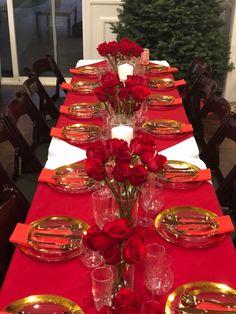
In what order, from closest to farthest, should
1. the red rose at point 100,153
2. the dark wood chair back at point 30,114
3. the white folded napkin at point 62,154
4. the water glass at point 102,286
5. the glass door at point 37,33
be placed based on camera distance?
the water glass at point 102,286 → the red rose at point 100,153 → the white folded napkin at point 62,154 → the dark wood chair back at point 30,114 → the glass door at point 37,33

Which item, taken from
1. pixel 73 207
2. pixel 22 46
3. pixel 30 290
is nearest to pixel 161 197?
pixel 73 207

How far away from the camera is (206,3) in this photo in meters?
3.76

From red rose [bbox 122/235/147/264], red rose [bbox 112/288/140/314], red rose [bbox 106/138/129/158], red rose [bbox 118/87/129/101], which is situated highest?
red rose [bbox 106/138/129/158]

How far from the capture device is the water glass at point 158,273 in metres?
1.13

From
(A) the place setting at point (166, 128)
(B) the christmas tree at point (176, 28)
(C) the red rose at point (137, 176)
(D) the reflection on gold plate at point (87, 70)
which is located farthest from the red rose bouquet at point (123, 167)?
(B) the christmas tree at point (176, 28)

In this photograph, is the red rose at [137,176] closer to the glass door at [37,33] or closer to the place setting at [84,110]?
the place setting at [84,110]

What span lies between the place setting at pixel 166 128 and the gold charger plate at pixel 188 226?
0.63 meters

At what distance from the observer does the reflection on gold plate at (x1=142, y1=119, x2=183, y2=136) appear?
2.03 metres

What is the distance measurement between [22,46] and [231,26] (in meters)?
2.52

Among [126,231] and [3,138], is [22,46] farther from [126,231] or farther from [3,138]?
[126,231]

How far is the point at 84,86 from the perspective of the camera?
2.67 m

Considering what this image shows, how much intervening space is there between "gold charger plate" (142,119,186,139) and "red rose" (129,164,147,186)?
936 millimetres

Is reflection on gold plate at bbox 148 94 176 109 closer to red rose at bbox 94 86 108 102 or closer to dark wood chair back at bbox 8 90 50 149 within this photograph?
red rose at bbox 94 86 108 102

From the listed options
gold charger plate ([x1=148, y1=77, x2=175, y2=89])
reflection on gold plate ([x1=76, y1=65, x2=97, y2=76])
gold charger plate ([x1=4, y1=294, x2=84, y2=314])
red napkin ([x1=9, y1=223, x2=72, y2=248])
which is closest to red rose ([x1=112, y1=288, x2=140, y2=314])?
gold charger plate ([x1=4, y1=294, x2=84, y2=314])
